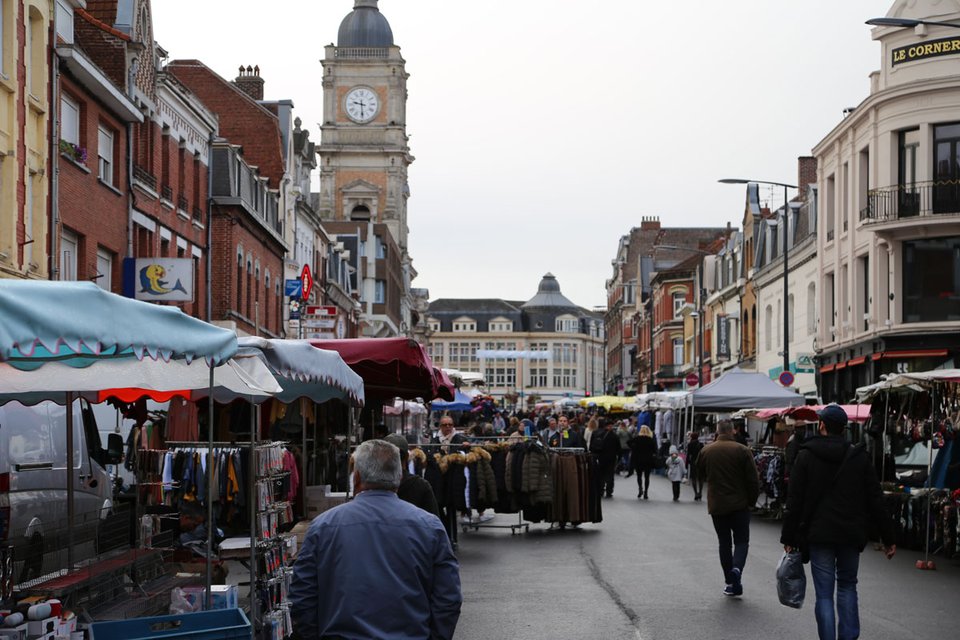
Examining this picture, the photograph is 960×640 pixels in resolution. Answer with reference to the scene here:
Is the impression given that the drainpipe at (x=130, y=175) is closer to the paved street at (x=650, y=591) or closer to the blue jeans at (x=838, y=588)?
the paved street at (x=650, y=591)

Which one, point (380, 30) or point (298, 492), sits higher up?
point (380, 30)

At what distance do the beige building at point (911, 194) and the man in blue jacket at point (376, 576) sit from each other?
3128 cm

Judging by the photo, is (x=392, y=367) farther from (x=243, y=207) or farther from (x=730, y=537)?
(x=243, y=207)

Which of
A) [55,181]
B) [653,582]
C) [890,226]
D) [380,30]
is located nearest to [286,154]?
[890,226]

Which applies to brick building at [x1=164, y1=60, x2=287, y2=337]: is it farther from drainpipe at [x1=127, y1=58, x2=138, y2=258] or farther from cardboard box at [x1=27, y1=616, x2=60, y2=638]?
cardboard box at [x1=27, y1=616, x2=60, y2=638]

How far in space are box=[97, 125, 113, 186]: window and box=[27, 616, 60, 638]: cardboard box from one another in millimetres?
20028

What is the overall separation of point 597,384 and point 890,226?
508 feet

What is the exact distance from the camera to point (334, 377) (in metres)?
12.6

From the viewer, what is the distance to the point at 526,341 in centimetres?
18388

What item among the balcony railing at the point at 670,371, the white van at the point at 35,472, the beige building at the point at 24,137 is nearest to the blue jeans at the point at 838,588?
the white van at the point at 35,472

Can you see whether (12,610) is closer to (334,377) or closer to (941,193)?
(334,377)

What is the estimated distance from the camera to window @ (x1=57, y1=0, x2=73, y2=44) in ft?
80.6

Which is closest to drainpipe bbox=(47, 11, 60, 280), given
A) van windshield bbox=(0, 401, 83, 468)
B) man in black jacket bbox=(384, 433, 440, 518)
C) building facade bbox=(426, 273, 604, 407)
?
van windshield bbox=(0, 401, 83, 468)

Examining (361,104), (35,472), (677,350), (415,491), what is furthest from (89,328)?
(361,104)
